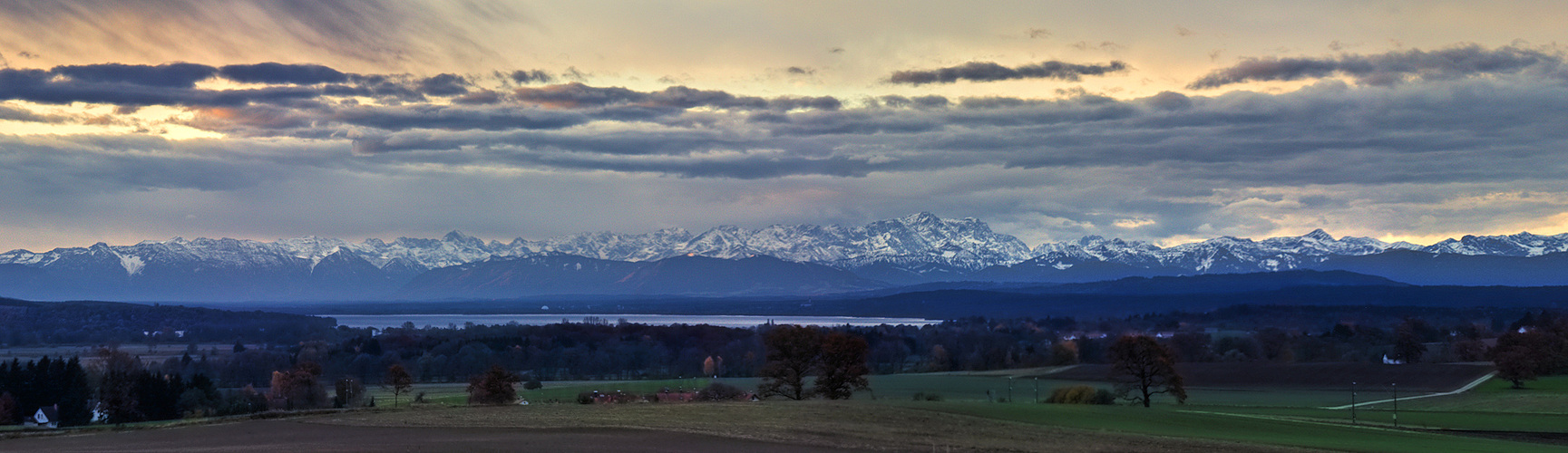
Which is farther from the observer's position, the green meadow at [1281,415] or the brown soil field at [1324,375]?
the brown soil field at [1324,375]

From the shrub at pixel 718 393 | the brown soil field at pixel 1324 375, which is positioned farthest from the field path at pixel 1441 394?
the shrub at pixel 718 393

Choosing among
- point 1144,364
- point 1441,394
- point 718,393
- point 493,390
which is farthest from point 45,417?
point 1441,394

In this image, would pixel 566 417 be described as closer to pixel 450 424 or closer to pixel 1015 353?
pixel 450 424

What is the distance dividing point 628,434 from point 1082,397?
45618 millimetres

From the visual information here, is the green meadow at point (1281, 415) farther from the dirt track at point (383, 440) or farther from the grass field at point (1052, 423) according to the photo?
the dirt track at point (383, 440)

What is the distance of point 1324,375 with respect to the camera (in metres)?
112

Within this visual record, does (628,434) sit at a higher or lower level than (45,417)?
higher

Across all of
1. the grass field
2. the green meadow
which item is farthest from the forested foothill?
the grass field

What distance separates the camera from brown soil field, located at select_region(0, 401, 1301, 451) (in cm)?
4612

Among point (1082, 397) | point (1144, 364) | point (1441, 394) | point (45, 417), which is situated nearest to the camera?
point (1144, 364)

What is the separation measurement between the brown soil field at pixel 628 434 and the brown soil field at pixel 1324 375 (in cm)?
6134

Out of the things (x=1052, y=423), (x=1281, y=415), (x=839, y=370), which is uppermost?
(x=839, y=370)

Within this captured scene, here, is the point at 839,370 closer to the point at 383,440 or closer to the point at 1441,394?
the point at 383,440

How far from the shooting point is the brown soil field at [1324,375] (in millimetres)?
103938
